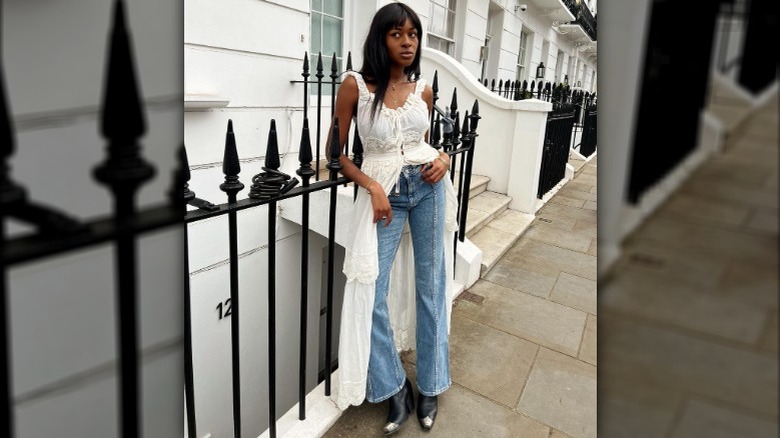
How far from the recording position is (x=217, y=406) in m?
3.51

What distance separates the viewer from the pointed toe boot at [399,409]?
6.98 feet

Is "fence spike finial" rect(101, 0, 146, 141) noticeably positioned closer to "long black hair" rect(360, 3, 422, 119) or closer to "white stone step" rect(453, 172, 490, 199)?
"long black hair" rect(360, 3, 422, 119)

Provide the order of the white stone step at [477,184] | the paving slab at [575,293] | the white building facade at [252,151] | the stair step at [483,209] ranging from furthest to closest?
the white stone step at [477,184] → the stair step at [483,209] → the paving slab at [575,293] → the white building facade at [252,151]

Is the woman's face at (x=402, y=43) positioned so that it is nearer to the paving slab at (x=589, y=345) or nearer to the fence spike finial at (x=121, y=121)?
the fence spike finial at (x=121, y=121)

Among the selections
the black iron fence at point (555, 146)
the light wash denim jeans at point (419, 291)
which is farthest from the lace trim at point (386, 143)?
the black iron fence at point (555, 146)

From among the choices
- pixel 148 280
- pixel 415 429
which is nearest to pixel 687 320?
pixel 148 280

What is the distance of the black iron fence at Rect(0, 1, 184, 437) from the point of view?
291 mm

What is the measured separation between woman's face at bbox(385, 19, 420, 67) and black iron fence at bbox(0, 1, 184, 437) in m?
1.65

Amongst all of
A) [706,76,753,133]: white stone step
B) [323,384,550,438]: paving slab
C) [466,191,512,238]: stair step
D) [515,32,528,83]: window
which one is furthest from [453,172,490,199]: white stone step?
[515,32,528,83]: window

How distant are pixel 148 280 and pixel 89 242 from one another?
1.9 inches

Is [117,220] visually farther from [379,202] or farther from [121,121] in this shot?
[379,202]

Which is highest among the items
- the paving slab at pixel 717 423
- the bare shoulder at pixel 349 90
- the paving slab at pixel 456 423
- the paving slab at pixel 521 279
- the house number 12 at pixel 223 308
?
the bare shoulder at pixel 349 90

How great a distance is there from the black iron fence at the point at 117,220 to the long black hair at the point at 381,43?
161 centimetres

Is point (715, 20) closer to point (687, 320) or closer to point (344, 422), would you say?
point (687, 320)
